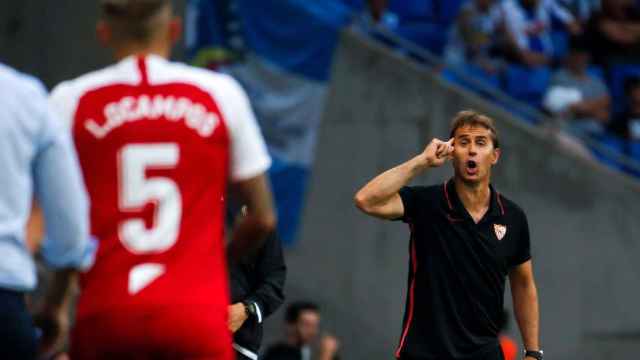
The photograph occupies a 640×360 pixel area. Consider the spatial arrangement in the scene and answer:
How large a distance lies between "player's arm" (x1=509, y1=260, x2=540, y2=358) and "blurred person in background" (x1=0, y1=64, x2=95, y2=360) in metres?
4.40

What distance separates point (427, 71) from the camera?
1576 cm

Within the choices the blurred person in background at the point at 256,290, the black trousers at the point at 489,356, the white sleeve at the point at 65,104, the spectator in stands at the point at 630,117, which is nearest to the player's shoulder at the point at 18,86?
the white sleeve at the point at 65,104

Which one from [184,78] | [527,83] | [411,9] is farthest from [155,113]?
[527,83]

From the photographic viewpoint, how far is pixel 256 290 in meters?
8.26

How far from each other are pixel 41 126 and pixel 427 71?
1128 centimetres

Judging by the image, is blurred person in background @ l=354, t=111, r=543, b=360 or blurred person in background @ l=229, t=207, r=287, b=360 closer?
blurred person in background @ l=229, t=207, r=287, b=360

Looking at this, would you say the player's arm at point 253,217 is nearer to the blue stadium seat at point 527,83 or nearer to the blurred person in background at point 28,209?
the blurred person in background at point 28,209

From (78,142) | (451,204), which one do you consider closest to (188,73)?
(78,142)

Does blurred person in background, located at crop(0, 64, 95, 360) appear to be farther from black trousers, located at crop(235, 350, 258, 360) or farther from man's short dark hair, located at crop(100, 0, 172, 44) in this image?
black trousers, located at crop(235, 350, 258, 360)

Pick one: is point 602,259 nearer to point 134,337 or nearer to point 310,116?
point 310,116

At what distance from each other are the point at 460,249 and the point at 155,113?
3.76 m

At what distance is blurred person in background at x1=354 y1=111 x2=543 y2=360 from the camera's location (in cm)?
830

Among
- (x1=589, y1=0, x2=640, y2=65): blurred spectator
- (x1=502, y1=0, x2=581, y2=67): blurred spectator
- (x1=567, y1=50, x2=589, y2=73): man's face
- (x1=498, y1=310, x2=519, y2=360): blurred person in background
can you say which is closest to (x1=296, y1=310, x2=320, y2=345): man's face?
(x1=498, y1=310, x2=519, y2=360): blurred person in background

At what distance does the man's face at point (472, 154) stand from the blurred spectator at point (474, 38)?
8.14m
